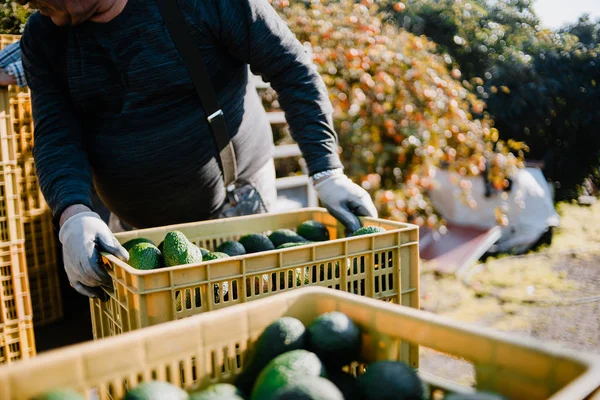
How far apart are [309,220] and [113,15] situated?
0.98 m

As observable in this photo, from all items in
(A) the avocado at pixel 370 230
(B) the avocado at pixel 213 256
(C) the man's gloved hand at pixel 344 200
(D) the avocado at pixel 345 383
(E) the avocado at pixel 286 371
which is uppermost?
(C) the man's gloved hand at pixel 344 200

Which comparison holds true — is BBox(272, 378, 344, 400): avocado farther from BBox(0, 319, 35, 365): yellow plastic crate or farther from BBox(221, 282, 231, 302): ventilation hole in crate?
BBox(0, 319, 35, 365): yellow plastic crate

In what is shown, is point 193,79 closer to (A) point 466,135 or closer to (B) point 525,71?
(A) point 466,135

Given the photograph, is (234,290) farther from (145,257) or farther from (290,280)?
(145,257)

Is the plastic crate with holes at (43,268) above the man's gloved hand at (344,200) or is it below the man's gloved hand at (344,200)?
below

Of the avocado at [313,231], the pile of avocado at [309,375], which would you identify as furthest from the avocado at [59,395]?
the avocado at [313,231]

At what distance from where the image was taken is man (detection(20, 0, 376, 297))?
1.91 metres

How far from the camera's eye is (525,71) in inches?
280

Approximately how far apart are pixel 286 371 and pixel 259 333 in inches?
7.0

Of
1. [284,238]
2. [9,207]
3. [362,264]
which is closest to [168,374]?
[362,264]

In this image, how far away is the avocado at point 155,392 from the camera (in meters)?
0.92

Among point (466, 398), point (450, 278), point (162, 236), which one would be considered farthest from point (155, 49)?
point (450, 278)

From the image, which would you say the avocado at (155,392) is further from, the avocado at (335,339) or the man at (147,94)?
the man at (147,94)

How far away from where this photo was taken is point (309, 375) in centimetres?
99
